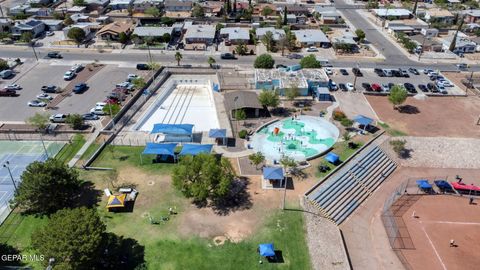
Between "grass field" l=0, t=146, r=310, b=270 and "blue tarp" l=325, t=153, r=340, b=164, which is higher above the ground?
"blue tarp" l=325, t=153, r=340, b=164

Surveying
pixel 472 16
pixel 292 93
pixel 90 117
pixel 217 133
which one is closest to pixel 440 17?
pixel 472 16

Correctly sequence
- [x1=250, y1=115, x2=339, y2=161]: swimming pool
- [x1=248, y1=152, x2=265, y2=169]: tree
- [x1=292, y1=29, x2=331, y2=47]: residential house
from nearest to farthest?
[x1=248, y1=152, x2=265, y2=169]: tree, [x1=250, y1=115, x2=339, y2=161]: swimming pool, [x1=292, y1=29, x2=331, y2=47]: residential house

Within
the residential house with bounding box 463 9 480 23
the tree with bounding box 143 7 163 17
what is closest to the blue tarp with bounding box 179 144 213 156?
the tree with bounding box 143 7 163 17

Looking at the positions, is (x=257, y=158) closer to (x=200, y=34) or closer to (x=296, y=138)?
(x=296, y=138)

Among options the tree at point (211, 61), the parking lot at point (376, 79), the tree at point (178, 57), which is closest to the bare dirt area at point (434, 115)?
the parking lot at point (376, 79)

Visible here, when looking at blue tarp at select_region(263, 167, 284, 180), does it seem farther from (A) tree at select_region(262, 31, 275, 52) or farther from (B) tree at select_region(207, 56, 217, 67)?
(A) tree at select_region(262, 31, 275, 52)

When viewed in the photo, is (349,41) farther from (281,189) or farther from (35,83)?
(35,83)
